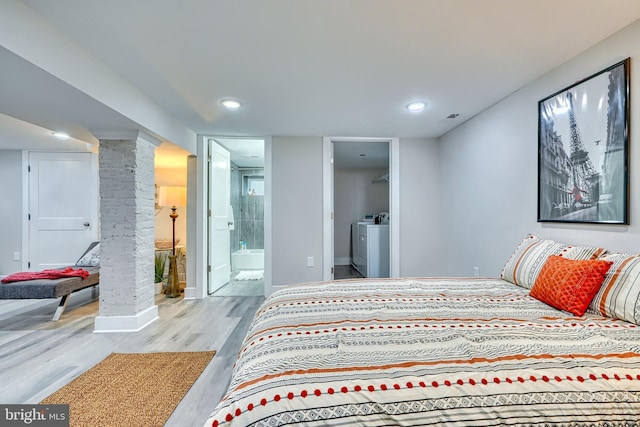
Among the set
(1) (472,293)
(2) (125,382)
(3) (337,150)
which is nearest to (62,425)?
(2) (125,382)

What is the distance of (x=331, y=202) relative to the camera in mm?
3943

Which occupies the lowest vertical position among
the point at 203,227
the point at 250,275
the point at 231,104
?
the point at 250,275

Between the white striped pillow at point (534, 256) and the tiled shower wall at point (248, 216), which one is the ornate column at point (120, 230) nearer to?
the white striped pillow at point (534, 256)

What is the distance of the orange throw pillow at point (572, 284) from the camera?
1.43 meters

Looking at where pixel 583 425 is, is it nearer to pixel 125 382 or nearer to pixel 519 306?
pixel 519 306

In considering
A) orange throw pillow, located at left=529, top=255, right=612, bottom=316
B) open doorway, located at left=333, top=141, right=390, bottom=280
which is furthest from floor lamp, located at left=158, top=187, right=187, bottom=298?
orange throw pillow, located at left=529, top=255, right=612, bottom=316

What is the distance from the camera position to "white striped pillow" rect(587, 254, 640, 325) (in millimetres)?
1284

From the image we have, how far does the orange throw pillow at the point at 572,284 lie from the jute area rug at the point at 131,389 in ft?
7.23

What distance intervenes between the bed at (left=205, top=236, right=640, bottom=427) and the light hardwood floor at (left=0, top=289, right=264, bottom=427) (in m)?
0.90

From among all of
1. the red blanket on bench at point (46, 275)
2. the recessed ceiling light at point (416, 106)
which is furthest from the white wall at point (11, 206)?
the recessed ceiling light at point (416, 106)

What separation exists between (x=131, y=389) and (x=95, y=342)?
1.05m

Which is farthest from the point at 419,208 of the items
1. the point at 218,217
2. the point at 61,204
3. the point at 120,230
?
the point at 61,204

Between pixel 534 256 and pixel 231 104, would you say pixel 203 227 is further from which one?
pixel 534 256

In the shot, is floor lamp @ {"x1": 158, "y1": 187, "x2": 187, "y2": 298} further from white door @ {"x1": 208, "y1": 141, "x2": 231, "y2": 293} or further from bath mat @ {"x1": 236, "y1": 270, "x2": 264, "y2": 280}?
bath mat @ {"x1": 236, "y1": 270, "x2": 264, "y2": 280}
